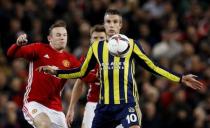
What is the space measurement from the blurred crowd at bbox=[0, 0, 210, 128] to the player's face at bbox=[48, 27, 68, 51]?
2775mm

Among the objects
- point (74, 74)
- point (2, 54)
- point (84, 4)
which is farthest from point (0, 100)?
point (84, 4)

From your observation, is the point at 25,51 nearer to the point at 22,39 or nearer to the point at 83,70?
the point at 22,39

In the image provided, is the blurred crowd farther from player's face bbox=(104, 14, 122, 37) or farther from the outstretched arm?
the outstretched arm

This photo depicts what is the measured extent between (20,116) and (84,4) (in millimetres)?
5794

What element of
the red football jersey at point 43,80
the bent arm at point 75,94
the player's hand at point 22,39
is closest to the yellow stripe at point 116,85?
the player's hand at point 22,39

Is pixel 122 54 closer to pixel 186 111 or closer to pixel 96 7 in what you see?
pixel 186 111

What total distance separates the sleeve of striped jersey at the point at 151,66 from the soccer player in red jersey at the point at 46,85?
1742 mm

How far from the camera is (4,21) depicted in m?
19.2

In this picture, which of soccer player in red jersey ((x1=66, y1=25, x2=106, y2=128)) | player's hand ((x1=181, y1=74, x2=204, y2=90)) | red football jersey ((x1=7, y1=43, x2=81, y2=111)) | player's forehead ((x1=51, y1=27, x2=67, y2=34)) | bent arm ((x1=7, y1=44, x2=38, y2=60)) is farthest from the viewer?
soccer player in red jersey ((x1=66, y1=25, x2=106, y2=128))

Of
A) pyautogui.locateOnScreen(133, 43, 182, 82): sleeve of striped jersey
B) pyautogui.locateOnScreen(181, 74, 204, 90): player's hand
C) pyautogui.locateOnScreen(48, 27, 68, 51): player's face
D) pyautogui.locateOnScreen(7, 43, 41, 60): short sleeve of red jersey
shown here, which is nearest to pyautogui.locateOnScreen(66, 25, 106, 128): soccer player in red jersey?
pyautogui.locateOnScreen(48, 27, 68, 51): player's face

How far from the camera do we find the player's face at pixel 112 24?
40.1 ft

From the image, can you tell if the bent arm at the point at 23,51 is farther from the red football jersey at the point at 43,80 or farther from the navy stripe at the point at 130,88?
the navy stripe at the point at 130,88

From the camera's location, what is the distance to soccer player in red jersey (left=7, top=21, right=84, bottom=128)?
12906mm

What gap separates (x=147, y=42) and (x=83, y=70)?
8.68 meters
